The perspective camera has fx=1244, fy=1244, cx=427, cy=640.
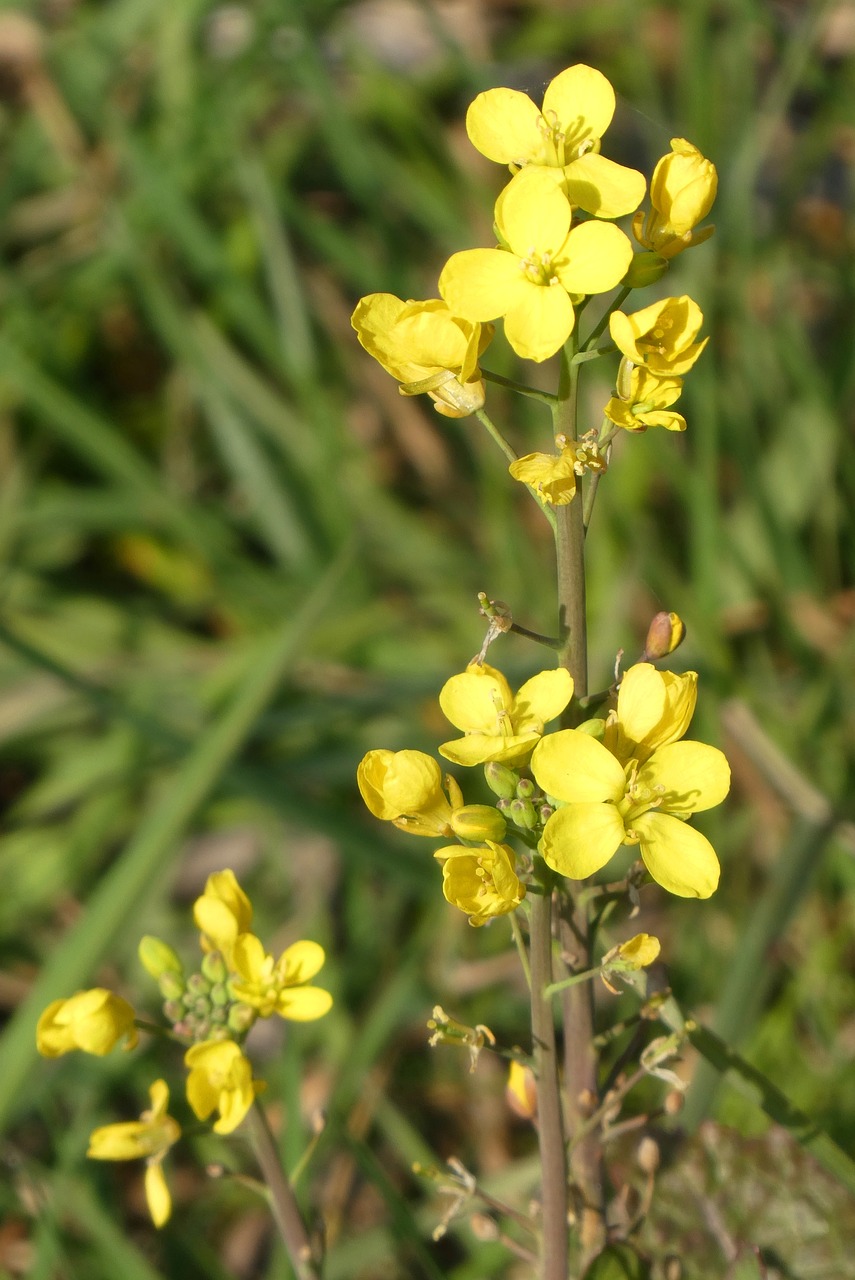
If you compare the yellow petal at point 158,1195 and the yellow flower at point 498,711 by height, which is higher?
the yellow flower at point 498,711

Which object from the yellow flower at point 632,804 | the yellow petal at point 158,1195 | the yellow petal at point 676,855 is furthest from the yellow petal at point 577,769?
the yellow petal at point 158,1195

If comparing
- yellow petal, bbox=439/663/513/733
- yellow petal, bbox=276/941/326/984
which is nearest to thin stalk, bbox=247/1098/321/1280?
yellow petal, bbox=276/941/326/984

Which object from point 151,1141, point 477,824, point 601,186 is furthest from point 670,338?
point 151,1141

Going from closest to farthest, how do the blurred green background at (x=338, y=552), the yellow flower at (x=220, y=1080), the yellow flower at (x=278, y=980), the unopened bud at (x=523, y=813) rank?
the unopened bud at (x=523, y=813), the yellow flower at (x=220, y=1080), the yellow flower at (x=278, y=980), the blurred green background at (x=338, y=552)

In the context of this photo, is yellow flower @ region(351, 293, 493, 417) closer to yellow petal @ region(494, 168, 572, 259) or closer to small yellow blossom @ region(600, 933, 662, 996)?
yellow petal @ region(494, 168, 572, 259)

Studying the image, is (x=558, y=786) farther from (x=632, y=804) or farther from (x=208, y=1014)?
(x=208, y=1014)

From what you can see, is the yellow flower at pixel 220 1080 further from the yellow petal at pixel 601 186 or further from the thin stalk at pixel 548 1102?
the yellow petal at pixel 601 186
